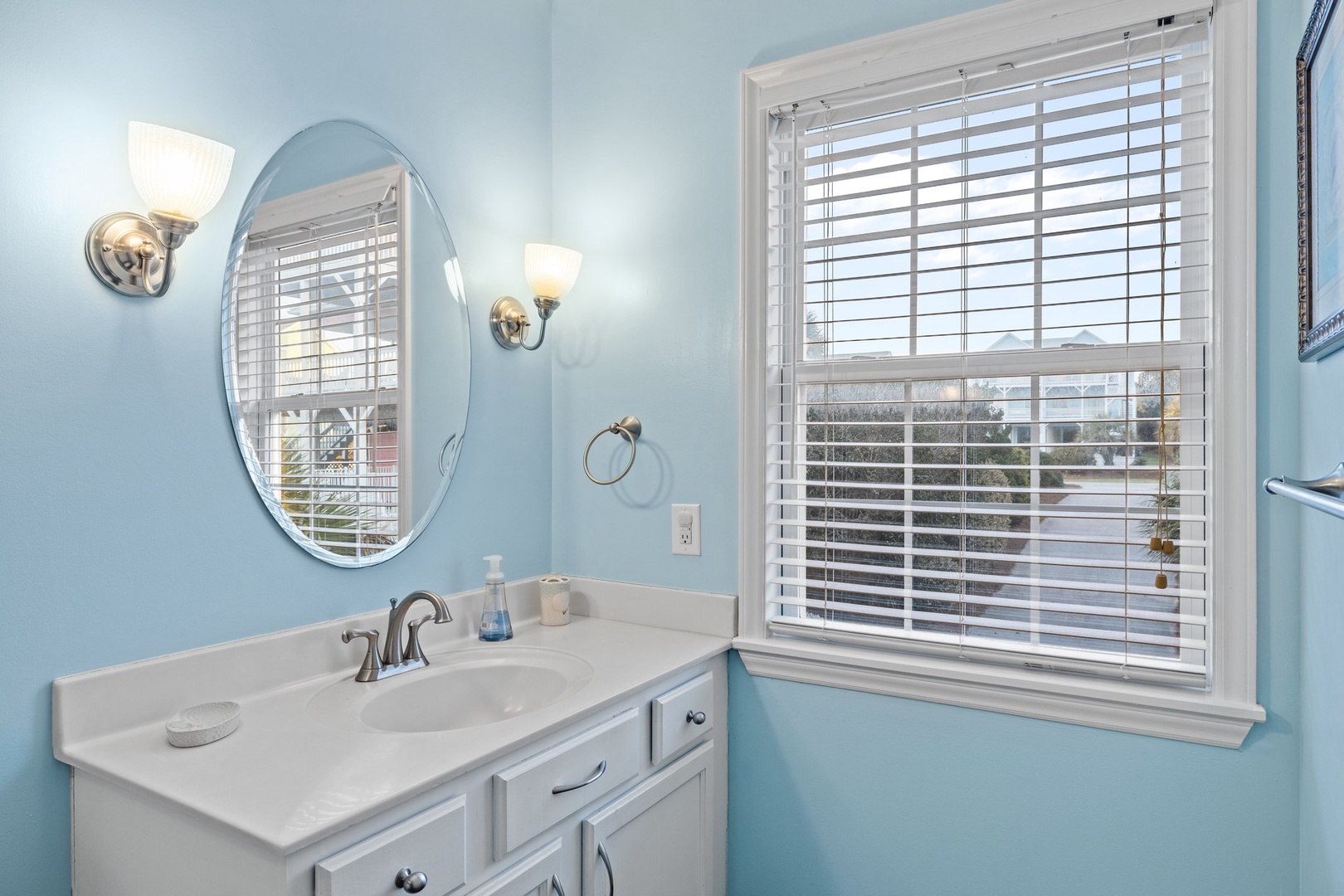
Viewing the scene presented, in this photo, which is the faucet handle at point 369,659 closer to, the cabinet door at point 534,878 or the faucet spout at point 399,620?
the faucet spout at point 399,620

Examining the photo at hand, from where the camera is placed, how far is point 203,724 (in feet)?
3.90

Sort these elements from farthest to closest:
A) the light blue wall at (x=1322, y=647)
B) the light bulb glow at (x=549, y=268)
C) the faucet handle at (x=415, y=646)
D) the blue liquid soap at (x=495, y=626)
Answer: the light bulb glow at (x=549, y=268) < the blue liquid soap at (x=495, y=626) < the faucet handle at (x=415, y=646) < the light blue wall at (x=1322, y=647)

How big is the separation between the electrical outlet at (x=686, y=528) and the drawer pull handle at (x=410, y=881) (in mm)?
1024

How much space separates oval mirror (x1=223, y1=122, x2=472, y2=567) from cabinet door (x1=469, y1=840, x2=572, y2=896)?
2.28 feet

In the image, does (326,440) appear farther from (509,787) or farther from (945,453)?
(945,453)

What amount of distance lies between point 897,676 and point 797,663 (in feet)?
0.74

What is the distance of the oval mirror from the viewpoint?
4.67ft

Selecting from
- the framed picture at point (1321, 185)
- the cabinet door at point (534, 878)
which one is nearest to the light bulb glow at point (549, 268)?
the cabinet door at point (534, 878)

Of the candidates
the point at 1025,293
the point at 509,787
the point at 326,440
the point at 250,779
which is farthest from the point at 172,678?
the point at 1025,293

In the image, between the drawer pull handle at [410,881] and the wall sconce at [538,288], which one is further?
the wall sconce at [538,288]

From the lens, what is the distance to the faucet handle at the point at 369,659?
4.91 ft

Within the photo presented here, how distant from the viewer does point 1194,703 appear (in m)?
1.37

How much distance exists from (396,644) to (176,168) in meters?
0.93

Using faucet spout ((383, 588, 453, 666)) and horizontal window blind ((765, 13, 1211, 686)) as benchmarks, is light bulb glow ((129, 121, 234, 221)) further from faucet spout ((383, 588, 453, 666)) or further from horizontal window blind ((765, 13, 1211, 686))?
horizontal window blind ((765, 13, 1211, 686))
